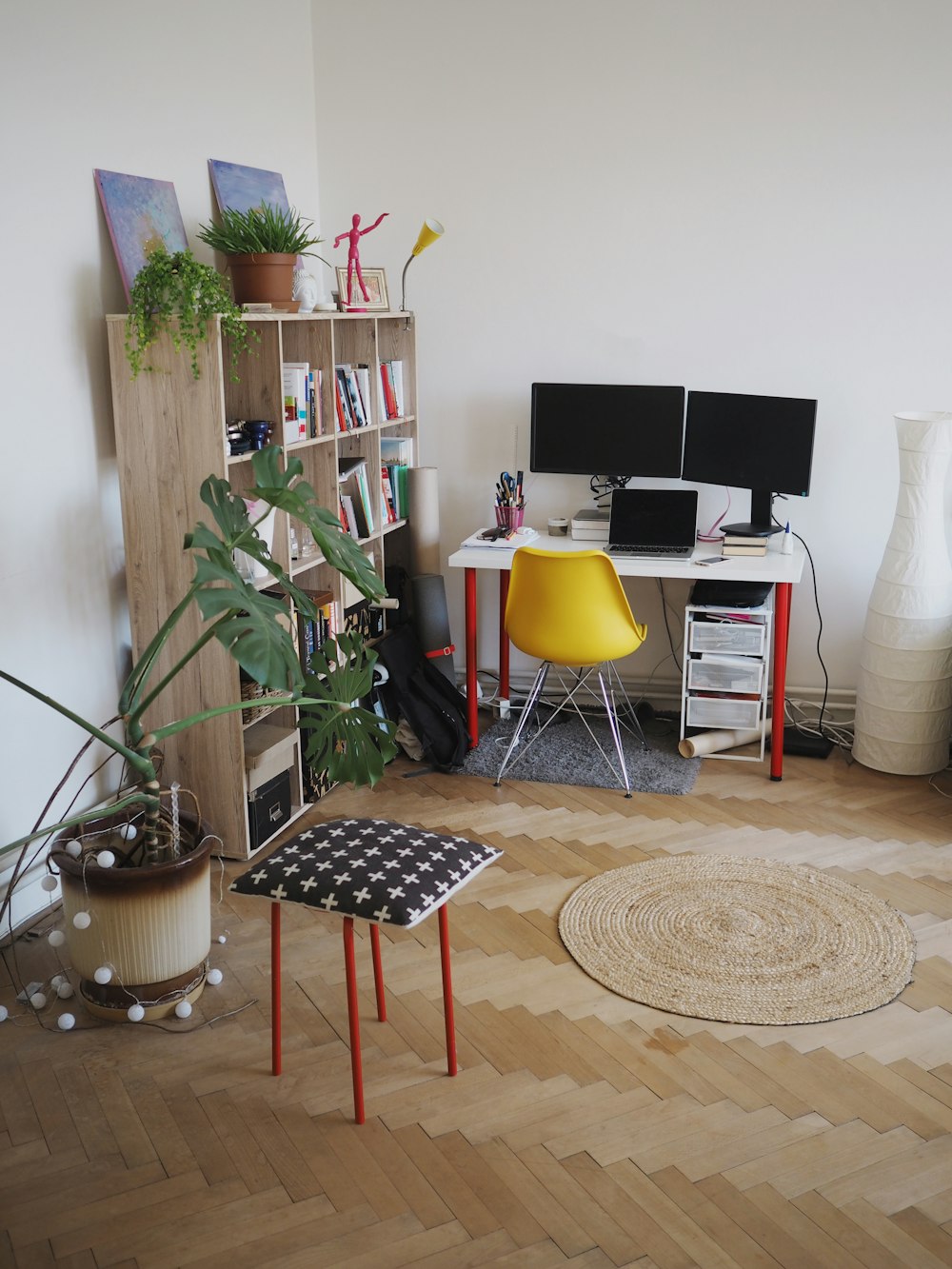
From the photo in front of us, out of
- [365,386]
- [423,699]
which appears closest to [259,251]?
[365,386]

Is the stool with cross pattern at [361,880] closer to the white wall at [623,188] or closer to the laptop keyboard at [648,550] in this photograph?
the white wall at [623,188]

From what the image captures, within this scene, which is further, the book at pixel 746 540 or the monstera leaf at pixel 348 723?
the book at pixel 746 540

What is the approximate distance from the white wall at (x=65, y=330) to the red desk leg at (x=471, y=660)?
1304 millimetres

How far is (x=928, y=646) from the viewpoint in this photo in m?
4.08

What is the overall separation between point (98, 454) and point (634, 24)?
2.54 meters

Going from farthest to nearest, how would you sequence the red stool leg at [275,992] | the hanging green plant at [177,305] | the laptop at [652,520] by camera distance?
the laptop at [652,520] → the hanging green plant at [177,305] → the red stool leg at [275,992]

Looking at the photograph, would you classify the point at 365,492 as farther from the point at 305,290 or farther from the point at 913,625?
the point at 913,625

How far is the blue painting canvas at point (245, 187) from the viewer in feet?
13.1

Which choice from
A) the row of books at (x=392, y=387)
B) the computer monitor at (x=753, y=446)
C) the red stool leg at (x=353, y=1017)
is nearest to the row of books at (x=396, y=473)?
the row of books at (x=392, y=387)

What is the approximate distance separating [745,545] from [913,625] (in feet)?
2.08

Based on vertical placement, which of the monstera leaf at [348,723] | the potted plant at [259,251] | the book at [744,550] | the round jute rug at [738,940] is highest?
the potted plant at [259,251]

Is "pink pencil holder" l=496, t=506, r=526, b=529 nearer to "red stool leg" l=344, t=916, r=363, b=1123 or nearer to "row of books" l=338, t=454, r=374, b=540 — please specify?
"row of books" l=338, t=454, r=374, b=540

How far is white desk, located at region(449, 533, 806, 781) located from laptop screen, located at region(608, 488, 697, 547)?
95 millimetres

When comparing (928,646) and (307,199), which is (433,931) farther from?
(307,199)
